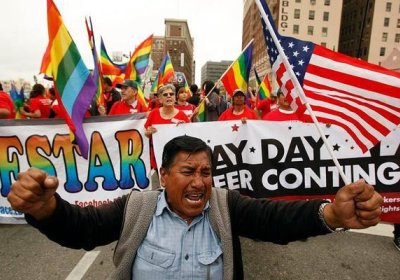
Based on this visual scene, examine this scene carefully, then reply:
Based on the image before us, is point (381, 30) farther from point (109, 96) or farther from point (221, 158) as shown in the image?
point (221, 158)

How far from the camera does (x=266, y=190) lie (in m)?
4.11

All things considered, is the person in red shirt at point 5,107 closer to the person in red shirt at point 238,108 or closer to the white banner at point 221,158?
the white banner at point 221,158

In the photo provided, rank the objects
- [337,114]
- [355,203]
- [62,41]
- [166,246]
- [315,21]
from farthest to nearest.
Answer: [315,21] < [62,41] < [337,114] < [166,246] < [355,203]

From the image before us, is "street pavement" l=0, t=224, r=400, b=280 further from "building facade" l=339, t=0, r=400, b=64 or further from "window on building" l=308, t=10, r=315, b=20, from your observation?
"window on building" l=308, t=10, r=315, b=20

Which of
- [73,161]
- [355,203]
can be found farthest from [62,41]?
[355,203]

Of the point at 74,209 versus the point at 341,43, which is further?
the point at 341,43

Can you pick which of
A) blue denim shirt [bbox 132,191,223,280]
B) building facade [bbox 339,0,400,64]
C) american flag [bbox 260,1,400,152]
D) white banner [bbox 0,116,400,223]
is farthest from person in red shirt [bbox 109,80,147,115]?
building facade [bbox 339,0,400,64]

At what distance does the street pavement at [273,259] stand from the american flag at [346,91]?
5.98ft

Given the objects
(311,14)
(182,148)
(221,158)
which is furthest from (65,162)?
(311,14)

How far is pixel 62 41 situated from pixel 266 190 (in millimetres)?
2938

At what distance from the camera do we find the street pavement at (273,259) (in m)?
3.55

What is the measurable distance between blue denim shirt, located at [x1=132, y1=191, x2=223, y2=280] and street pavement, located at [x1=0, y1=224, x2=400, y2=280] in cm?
199

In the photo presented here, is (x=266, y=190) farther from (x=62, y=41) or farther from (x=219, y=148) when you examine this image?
(x=62, y=41)

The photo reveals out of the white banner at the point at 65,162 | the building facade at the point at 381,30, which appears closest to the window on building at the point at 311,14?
the building facade at the point at 381,30
